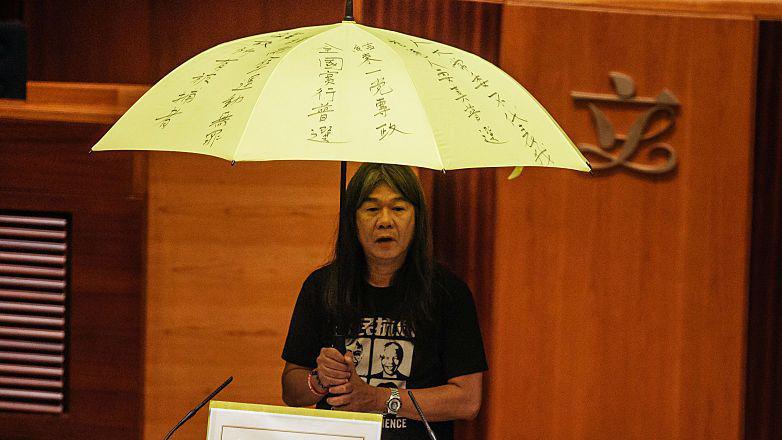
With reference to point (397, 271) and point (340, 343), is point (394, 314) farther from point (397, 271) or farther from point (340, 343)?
point (340, 343)

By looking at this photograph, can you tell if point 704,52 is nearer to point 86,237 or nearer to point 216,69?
point 216,69

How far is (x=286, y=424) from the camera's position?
192 centimetres

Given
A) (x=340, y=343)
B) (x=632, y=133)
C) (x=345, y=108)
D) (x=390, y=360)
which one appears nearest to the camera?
(x=345, y=108)

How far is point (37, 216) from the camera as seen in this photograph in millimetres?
3648

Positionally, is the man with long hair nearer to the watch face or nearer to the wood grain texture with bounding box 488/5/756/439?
the watch face

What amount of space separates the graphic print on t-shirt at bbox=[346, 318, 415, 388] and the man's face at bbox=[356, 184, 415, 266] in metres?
0.17

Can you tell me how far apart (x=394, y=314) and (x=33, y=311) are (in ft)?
5.48

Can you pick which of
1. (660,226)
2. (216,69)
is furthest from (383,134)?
(660,226)

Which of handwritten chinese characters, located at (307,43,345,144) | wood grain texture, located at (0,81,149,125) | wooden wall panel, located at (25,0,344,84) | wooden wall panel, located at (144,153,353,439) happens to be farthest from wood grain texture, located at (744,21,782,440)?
wood grain texture, located at (0,81,149,125)

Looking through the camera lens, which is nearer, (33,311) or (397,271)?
(397,271)

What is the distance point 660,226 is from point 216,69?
5.16 ft

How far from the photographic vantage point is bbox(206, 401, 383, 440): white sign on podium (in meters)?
1.90

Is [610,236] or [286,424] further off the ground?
[610,236]

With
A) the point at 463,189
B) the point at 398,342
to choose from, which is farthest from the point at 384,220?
the point at 463,189
